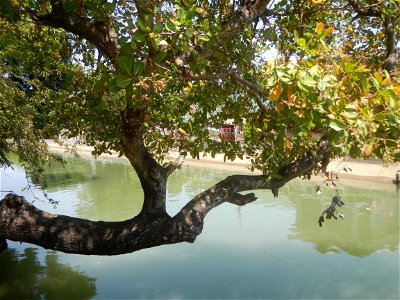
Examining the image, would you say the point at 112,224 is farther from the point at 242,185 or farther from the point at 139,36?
the point at 139,36

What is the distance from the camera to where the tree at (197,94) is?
6.79 ft

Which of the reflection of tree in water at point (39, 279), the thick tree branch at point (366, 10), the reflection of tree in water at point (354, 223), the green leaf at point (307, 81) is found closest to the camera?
the green leaf at point (307, 81)

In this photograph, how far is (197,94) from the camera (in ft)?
15.4

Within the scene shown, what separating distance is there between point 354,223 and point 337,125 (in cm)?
987

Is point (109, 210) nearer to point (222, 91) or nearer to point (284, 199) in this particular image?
point (284, 199)

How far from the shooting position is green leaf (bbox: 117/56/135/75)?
206 centimetres

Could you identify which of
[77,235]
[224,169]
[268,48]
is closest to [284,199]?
[224,169]

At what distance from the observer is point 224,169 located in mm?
20562

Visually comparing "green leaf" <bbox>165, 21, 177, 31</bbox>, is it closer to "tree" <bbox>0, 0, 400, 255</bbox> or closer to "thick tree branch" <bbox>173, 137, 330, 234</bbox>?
"tree" <bbox>0, 0, 400, 255</bbox>

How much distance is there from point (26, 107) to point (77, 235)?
4388 mm

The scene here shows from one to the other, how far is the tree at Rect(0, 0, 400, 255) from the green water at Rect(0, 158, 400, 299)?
11.2 feet

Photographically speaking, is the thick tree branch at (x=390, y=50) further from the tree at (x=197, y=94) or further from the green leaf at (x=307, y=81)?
the green leaf at (x=307, y=81)

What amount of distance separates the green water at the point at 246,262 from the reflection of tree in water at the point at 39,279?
0.02 m

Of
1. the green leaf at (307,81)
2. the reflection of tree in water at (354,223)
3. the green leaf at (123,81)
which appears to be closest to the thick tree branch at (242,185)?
the green leaf at (123,81)
